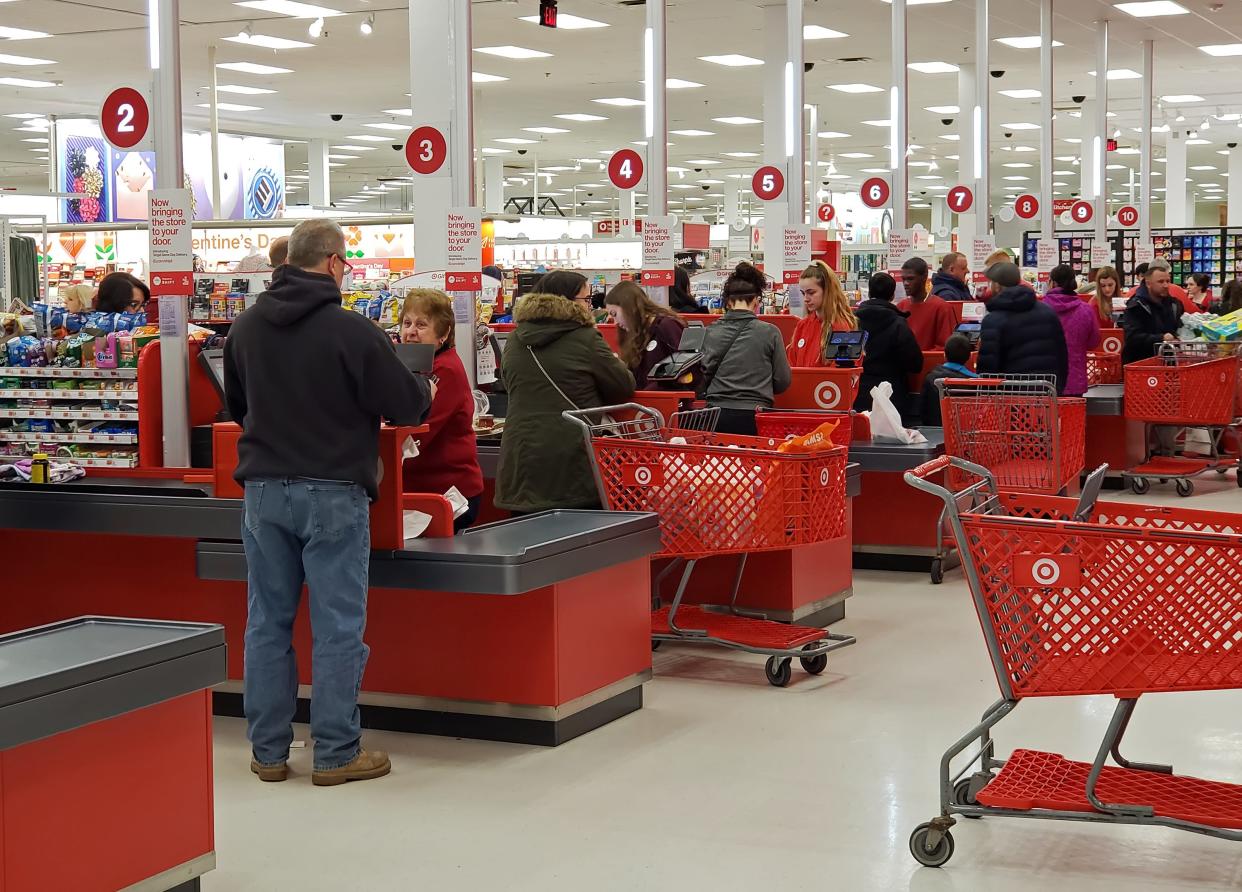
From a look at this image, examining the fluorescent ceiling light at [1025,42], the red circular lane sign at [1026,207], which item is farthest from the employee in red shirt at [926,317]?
the red circular lane sign at [1026,207]

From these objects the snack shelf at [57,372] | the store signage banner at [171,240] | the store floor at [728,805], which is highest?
the store signage banner at [171,240]

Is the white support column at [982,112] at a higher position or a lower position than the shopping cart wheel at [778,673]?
higher

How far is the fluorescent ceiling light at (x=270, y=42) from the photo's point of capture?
16516 millimetres

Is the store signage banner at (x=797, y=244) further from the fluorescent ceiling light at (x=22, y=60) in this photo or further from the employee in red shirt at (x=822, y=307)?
the fluorescent ceiling light at (x=22, y=60)

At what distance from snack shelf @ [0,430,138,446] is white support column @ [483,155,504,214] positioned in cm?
2464

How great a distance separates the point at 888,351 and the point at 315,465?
17.3ft

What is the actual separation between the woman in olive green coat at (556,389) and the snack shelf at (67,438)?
146 centimetres

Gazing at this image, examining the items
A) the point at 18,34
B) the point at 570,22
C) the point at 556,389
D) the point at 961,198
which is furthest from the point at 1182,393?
the point at 18,34

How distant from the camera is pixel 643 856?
372 cm

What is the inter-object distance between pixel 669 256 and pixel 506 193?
31.6 metres

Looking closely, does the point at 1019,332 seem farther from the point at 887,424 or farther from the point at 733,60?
the point at 733,60

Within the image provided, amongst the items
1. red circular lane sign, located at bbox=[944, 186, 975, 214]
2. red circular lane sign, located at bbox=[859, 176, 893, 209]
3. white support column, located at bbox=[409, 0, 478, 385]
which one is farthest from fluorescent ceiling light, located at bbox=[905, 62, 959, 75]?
white support column, located at bbox=[409, 0, 478, 385]

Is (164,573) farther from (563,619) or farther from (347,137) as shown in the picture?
(347,137)

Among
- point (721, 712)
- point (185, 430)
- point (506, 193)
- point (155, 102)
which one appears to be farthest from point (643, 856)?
point (506, 193)
